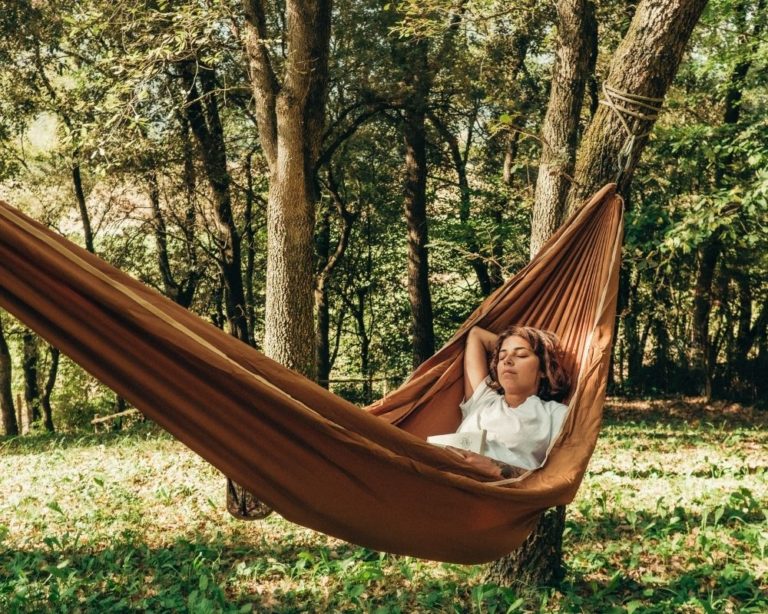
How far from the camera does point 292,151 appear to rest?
13.7 feet

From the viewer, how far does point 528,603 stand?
2.85m

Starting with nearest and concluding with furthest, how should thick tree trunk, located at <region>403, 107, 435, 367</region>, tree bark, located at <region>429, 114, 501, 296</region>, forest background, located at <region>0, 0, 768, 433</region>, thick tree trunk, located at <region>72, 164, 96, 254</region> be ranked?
forest background, located at <region>0, 0, 768, 433</region> < thick tree trunk, located at <region>403, 107, 435, 367</region> < tree bark, located at <region>429, 114, 501, 296</region> < thick tree trunk, located at <region>72, 164, 96, 254</region>

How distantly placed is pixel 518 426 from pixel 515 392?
6.0 inches

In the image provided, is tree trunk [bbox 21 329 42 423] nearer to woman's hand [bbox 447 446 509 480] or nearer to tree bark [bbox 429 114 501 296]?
tree bark [bbox 429 114 501 296]

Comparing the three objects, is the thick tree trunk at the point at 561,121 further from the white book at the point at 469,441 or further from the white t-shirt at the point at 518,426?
the white book at the point at 469,441

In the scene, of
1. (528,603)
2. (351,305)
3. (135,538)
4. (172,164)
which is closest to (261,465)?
(528,603)

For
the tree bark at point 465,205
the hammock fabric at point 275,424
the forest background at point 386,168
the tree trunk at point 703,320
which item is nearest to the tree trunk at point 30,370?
the forest background at point 386,168

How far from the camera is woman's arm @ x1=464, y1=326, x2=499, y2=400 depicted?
298cm

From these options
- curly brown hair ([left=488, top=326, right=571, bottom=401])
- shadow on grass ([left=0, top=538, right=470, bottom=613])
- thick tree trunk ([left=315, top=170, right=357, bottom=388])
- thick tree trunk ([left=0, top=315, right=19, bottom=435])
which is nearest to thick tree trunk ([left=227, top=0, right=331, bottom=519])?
shadow on grass ([left=0, top=538, right=470, bottom=613])

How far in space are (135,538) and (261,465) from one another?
6.82 feet

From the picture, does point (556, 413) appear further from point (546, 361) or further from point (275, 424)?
point (275, 424)

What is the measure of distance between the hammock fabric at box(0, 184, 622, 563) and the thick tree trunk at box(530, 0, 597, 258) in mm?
835

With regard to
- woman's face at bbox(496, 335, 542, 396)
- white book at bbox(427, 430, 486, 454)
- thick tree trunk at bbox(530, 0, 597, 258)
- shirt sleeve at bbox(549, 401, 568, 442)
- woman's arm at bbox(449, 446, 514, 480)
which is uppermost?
thick tree trunk at bbox(530, 0, 597, 258)

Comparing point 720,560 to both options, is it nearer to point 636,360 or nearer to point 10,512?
point 10,512
